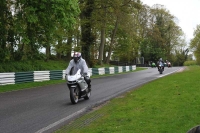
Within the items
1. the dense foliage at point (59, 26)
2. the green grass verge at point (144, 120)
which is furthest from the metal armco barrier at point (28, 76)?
the green grass verge at point (144, 120)

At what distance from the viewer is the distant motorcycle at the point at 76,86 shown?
10516 millimetres

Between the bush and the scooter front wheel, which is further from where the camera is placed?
the bush

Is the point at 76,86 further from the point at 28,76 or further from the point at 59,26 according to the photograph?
the point at 59,26

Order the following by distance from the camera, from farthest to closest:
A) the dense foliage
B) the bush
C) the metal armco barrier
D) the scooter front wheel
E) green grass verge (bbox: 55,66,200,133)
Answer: the bush, the dense foliage, the metal armco barrier, the scooter front wheel, green grass verge (bbox: 55,66,200,133)

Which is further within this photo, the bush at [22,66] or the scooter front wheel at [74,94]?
the bush at [22,66]

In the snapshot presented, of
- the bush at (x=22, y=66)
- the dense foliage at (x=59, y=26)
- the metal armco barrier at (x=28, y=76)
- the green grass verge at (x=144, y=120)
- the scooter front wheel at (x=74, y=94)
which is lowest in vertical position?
the green grass verge at (x=144, y=120)

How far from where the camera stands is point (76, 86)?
35.1 ft

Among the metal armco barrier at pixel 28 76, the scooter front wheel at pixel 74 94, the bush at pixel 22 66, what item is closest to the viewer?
the scooter front wheel at pixel 74 94

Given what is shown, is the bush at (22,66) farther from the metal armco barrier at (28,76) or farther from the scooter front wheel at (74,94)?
the scooter front wheel at (74,94)

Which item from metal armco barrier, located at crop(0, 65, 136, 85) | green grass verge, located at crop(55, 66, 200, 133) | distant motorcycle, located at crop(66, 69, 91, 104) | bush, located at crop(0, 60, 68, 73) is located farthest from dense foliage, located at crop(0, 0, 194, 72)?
green grass verge, located at crop(55, 66, 200, 133)

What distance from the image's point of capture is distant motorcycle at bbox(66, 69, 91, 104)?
34.5 ft

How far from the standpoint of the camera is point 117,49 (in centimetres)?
5819

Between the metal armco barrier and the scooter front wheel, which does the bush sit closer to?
the metal armco barrier

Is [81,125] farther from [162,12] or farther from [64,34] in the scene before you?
[162,12]
